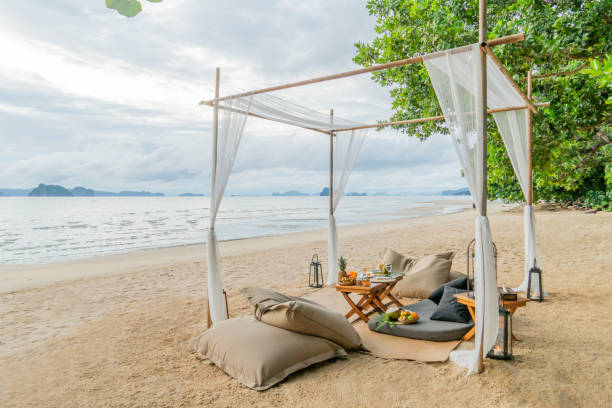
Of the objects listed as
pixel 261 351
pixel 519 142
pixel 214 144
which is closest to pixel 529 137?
pixel 519 142

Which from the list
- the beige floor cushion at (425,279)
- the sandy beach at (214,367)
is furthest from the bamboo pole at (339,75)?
the beige floor cushion at (425,279)

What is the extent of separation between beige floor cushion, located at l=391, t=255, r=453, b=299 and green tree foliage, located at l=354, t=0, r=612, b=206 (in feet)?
8.04

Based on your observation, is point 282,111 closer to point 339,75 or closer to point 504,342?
point 339,75

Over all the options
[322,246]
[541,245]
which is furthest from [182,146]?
[541,245]

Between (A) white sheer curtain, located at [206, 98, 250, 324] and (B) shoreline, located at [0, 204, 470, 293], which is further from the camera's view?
(B) shoreline, located at [0, 204, 470, 293]

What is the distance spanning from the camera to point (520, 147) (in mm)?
5109

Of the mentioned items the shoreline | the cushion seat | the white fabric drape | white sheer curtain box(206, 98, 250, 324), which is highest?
the white fabric drape

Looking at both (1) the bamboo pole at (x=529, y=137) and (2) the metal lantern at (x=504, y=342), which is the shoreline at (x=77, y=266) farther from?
(2) the metal lantern at (x=504, y=342)

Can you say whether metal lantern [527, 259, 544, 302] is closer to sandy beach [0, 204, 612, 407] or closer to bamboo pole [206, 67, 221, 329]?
sandy beach [0, 204, 612, 407]

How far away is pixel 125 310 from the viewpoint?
5.37 meters

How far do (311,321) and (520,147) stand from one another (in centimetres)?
377

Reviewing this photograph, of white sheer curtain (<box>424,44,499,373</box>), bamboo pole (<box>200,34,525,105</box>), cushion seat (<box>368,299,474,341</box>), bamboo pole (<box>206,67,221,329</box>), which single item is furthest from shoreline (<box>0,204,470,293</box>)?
A: white sheer curtain (<box>424,44,499,373</box>)

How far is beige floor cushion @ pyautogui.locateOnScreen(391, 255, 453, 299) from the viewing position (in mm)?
5258

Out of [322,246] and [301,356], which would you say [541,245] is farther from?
[301,356]
